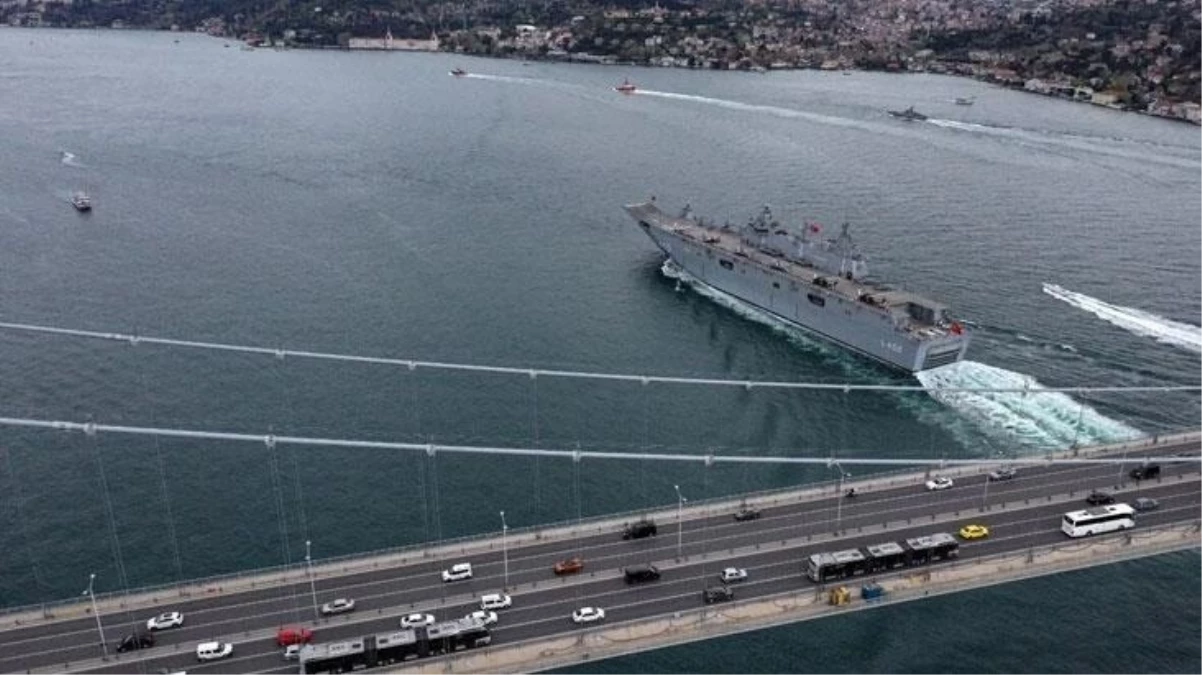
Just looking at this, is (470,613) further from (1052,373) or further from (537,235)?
(537,235)

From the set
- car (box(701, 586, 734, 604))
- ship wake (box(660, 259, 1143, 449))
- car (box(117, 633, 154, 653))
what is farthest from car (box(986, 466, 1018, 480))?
car (box(117, 633, 154, 653))

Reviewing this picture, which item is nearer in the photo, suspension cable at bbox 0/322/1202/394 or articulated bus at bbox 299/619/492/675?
articulated bus at bbox 299/619/492/675

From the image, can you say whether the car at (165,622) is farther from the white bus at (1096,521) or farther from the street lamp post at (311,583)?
the white bus at (1096,521)

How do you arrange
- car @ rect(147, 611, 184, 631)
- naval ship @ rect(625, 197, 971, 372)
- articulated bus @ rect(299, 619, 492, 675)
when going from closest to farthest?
1. articulated bus @ rect(299, 619, 492, 675)
2. car @ rect(147, 611, 184, 631)
3. naval ship @ rect(625, 197, 971, 372)

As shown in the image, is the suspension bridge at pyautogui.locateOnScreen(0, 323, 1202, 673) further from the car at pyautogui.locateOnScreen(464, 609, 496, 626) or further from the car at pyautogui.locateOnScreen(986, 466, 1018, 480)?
the car at pyautogui.locateOnScreen(464, 609, 496, 626)

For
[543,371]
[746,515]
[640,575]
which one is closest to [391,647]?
[640,575]

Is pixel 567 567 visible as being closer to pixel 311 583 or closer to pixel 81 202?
pixel 311 583

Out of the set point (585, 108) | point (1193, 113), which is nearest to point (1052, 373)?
point (585, 108)
